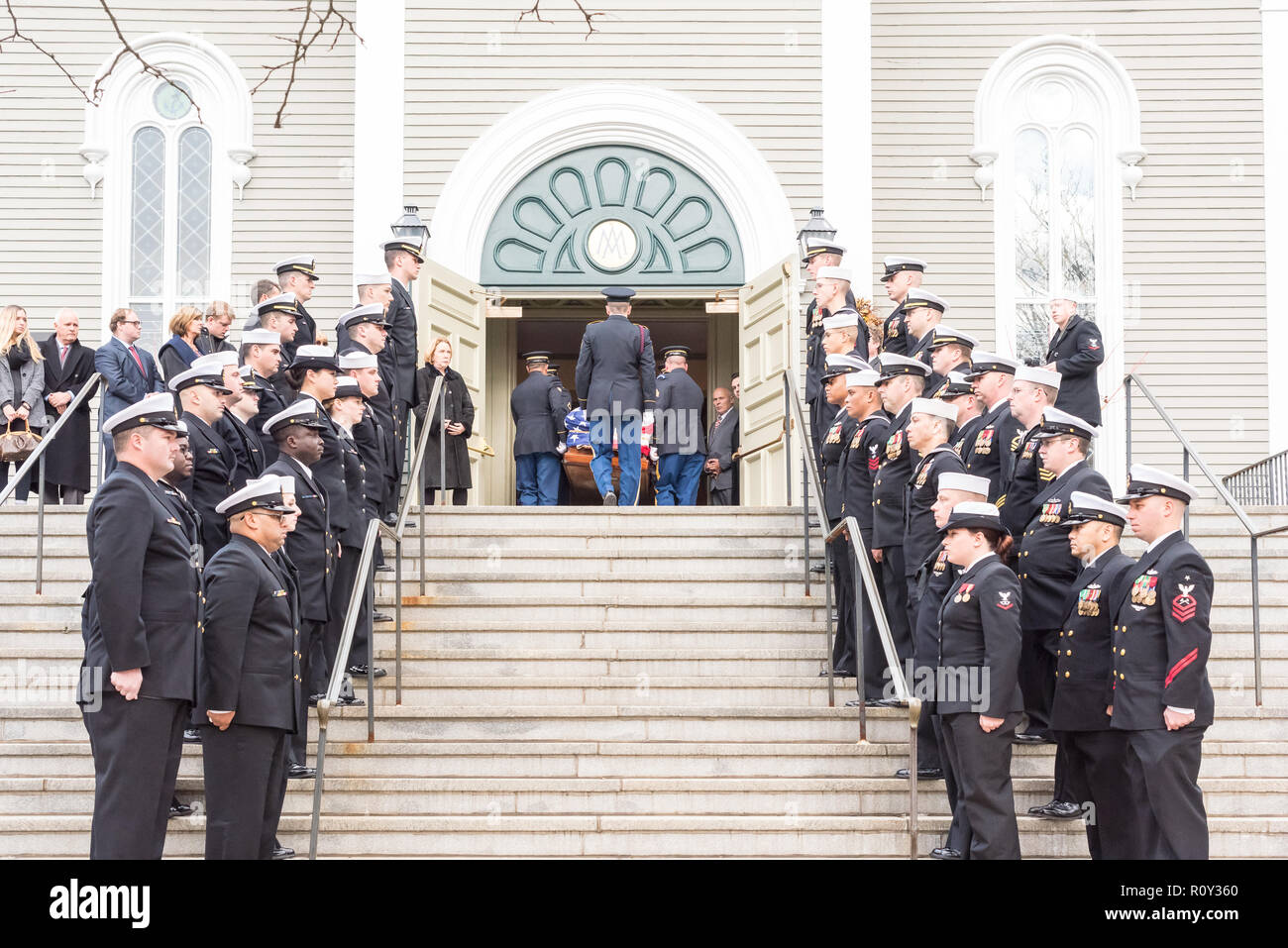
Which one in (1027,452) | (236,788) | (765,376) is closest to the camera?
(236,788)

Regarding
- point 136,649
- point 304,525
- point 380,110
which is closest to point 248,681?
point 136,649

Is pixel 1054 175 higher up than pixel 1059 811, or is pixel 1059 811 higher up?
pixel 1054 175

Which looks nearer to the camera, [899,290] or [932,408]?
[932,408]

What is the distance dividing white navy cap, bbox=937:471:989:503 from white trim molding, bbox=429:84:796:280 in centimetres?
716

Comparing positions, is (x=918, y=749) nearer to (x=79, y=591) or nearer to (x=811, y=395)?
(x=811, y=395)

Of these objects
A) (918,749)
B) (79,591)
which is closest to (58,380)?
(79,591)

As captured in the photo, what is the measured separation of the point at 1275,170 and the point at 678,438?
20.9 feet

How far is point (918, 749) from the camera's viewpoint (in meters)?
8.24

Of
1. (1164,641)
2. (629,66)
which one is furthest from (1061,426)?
(629,66)

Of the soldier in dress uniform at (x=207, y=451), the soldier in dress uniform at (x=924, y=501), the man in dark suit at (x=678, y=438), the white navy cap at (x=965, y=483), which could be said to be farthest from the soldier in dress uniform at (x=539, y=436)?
the white navy cap at (x=965, y=483)

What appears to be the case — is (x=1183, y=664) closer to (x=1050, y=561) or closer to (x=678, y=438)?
(x=1050, y=561)

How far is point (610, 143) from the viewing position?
48.8ft

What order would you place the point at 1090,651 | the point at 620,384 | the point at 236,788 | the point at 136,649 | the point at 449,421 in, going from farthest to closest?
the point at 620,384 → the point at 449,421 → the point at 1090,651 → the point at 236,788 → the point at 136,649

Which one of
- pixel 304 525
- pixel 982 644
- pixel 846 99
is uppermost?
pixel 846 99
